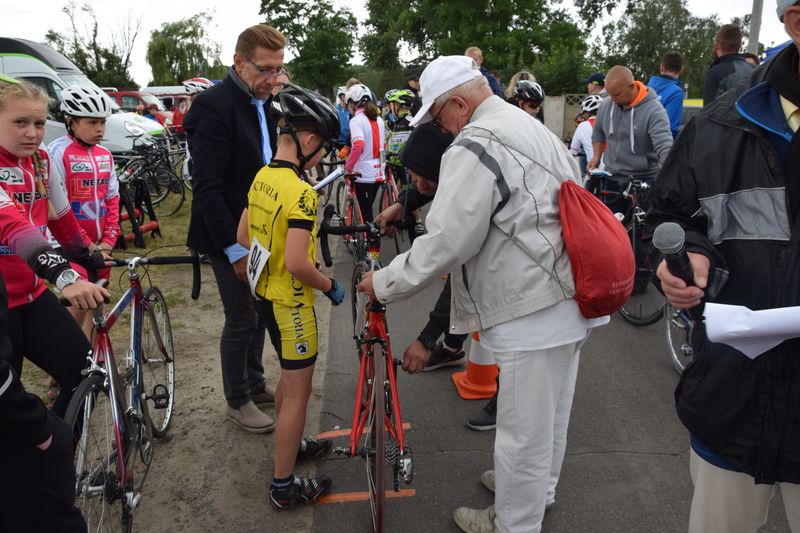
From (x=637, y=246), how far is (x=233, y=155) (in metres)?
3.95

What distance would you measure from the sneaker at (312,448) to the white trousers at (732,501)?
2.10 meters

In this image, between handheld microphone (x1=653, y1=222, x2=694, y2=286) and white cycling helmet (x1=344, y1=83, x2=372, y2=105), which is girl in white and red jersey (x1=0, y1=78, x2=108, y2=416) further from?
white cycling helmet (x1=344, y1=83, x2=372, y2=105)

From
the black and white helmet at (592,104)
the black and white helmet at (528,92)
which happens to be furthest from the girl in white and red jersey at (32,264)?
the black and white helmet at (592,104)

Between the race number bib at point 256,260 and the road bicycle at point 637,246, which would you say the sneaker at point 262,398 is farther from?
the road bicycle at point 637,246

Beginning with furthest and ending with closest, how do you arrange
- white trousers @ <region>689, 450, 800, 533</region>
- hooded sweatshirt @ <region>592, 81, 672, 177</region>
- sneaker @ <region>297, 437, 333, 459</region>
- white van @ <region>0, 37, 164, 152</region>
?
white van @ <region>0, 37, 164, 152</region> → hooded sweatshirt @ <region>592, 81, 672, 177</region> → sneaker @ <region>297, 437, 333, 459</region> → white trousers @ <region>689, 450, 800, 533</region>

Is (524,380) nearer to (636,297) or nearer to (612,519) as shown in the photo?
(612,519)

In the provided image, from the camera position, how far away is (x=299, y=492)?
114 inches

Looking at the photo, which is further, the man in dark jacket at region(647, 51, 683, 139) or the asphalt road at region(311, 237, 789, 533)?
the man in dark jacket at region(647, 51, 683, 139)

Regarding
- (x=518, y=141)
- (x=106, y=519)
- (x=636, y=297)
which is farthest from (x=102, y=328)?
(x=636, y=297)

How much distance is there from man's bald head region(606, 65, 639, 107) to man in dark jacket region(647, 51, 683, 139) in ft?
3.49

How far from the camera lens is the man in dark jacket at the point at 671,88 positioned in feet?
21.1

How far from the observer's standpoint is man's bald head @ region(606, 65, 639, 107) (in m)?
5.42

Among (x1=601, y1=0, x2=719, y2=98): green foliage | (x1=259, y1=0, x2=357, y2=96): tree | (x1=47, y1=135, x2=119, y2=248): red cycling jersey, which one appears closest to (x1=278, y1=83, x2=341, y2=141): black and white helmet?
(x1=47, y1=135, x2=119, y2=248): red cycling jersey

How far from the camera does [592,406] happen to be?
3891 millimetres
